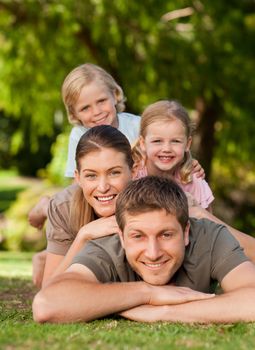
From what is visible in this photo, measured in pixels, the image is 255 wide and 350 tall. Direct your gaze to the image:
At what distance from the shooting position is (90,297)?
4.57 m

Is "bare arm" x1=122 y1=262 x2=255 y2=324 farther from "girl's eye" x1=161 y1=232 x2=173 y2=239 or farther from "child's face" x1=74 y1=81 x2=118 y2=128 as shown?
"child's face" x1=74 y1=81 x2=118 y2=128

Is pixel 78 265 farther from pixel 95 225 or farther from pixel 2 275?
pixel 2 275

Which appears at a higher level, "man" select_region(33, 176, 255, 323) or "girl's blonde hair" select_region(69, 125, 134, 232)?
"girl's blonde hair" select_region(69, 125, 134, 232)

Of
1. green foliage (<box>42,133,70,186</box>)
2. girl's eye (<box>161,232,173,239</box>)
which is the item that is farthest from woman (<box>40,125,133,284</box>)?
green foliage (<box>42,133,70,186</box>)

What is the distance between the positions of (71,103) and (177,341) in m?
2.90

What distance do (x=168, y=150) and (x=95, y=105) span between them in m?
0.80

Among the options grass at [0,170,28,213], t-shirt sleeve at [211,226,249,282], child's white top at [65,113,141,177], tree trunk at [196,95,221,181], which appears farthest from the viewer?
grass at [0,170,28,213]

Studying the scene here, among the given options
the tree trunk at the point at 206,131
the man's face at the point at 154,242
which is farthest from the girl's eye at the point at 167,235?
the tree trunk at the point at 206,131

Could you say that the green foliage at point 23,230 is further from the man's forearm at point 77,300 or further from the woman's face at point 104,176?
the man's forearm at point 77,300

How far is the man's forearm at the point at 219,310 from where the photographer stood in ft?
15.0

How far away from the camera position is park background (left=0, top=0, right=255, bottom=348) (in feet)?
46.4

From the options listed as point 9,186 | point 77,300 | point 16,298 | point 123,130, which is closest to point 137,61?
point 123,130

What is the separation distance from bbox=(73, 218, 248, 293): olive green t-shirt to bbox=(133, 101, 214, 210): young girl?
95 centimetres

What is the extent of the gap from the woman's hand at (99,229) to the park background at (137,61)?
26.5ft
